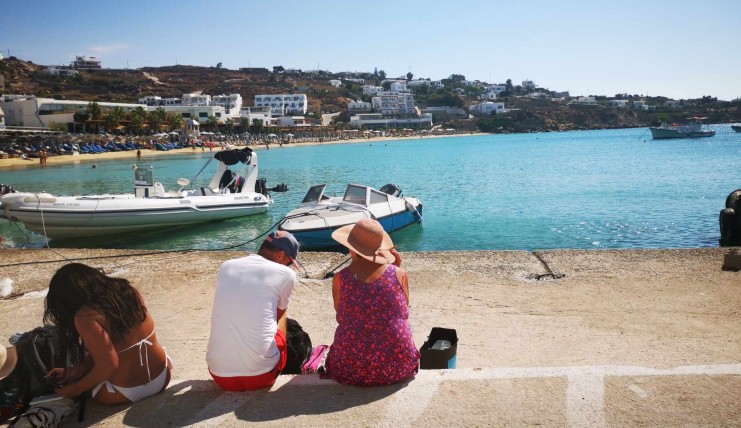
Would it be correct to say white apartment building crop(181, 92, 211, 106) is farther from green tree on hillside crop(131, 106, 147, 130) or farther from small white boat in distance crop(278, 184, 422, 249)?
small white boat in distance crop(278, 184, 422, 249)

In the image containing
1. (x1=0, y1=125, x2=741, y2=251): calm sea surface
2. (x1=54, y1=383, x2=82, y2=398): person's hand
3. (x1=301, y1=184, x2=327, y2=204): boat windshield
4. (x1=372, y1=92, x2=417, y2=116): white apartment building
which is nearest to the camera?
(x1=54, y1=383, x2=82, y2=398): person's hand

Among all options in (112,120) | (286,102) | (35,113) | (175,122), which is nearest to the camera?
(35,113)

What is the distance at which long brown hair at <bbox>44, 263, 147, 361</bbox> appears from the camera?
3758mm

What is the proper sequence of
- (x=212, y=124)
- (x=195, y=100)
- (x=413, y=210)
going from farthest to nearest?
(x=195, y=100)
(x=212, y=124)
(x=413, y=210)

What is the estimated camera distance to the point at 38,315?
7402 millimetres

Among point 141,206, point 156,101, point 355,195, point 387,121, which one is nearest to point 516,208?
point 355,195

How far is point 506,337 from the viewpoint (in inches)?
256

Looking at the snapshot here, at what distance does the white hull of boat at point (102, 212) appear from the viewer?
55.0ft

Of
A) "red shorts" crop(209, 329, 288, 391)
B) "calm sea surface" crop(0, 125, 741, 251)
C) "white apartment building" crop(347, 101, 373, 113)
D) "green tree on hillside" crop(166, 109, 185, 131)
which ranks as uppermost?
"white apartment building" crop(347, 101, 373, 113)

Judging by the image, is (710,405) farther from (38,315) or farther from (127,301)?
(38,315)

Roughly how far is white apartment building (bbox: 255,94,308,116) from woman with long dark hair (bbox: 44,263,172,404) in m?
170

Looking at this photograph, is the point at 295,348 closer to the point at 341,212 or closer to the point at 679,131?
the point at 341,212

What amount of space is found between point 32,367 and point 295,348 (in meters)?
1.95

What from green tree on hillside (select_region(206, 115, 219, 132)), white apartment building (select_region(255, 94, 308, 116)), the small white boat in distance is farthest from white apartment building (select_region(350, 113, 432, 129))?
the small white boat in distance
